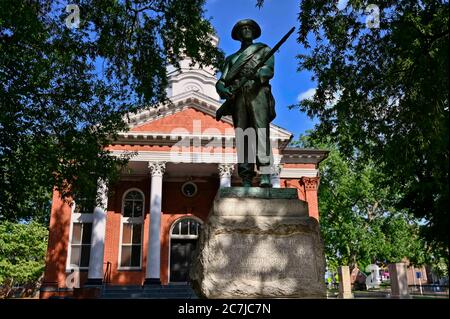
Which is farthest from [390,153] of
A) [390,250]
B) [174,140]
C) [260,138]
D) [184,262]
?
[390,250]

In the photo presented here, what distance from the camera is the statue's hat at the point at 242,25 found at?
5.11 meters

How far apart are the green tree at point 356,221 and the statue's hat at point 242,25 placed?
2574 centimetres

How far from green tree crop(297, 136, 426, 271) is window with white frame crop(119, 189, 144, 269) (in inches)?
547

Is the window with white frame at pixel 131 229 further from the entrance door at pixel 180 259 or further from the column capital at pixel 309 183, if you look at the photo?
the column capital at pixel 309 183

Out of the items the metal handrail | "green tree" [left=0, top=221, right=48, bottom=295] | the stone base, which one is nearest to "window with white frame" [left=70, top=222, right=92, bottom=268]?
the metal handrail

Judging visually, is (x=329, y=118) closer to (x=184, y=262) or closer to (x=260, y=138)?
Result: (x=260, y=138)

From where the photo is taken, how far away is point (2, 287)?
127ft

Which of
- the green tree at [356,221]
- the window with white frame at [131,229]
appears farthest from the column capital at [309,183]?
the window with white frame at [131,229]

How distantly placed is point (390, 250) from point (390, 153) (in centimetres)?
2780

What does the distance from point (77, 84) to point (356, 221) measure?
→ 2747cm

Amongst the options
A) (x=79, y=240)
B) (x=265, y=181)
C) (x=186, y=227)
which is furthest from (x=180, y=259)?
(x=265, y=181)

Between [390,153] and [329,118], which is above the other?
[329,118]

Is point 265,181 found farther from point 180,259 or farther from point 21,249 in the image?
point 21,249

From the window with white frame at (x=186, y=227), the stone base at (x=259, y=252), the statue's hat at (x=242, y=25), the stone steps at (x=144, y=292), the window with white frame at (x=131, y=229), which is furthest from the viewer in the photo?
the window with white frame at (x=186, y=227)
